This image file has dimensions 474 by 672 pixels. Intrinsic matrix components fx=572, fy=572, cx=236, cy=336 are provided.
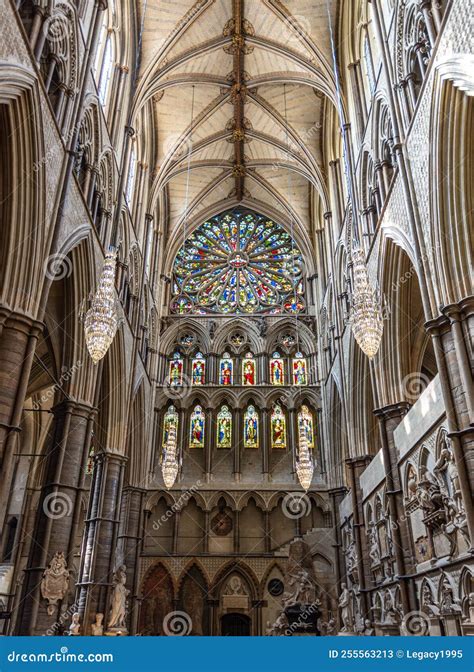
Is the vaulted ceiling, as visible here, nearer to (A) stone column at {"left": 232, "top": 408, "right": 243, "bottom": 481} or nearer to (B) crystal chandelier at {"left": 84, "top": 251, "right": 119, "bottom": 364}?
(A) stone column at {"left": 232, "top": 408, "right": 243, "bottom": 481}

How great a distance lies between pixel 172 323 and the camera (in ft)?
90.1

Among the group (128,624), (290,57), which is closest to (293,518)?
(128,624)

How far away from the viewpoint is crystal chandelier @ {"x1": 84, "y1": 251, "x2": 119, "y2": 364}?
10578 mm

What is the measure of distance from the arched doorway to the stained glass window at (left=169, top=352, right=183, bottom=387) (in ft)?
32.4

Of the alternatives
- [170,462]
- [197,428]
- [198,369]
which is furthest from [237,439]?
[170,462]

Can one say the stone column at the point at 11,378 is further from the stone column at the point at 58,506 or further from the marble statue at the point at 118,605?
the marble statue at the point at 118,605

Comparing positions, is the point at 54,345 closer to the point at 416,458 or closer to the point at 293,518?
the point at 416,458

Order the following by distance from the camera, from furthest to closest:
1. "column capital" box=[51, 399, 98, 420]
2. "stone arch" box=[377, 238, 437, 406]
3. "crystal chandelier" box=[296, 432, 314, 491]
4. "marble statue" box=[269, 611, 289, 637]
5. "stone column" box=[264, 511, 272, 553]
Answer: "stone column" box=[264, 511, 272, 553] < "marble statue" box=[269, 611, 289, 637] < "crystal chandelier" box=[296, 432, 314, 491] < "column capital" box=[51, 399, 98, 420] < "stone arch" box=[377, 238, 437, 406]

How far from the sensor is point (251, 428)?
25.4 m

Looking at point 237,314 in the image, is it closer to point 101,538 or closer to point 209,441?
point 209,441

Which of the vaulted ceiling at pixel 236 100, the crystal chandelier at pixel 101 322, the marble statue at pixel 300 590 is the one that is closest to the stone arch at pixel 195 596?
the marble statue at pixel 300 590

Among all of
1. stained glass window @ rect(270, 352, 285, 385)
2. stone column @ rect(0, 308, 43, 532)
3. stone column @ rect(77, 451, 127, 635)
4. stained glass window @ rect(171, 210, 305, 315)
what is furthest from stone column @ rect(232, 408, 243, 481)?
stone column @ rect(0, 308, 43, 532)

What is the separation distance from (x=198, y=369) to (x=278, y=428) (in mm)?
4661

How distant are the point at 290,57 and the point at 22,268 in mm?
14755
